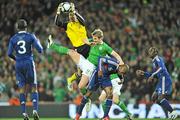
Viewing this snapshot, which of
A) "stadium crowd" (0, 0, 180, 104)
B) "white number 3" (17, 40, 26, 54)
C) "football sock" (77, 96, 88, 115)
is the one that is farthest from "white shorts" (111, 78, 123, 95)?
"stadium crowd" (0, 0, 180, 104)

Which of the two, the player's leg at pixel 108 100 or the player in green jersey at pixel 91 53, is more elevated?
the player in green jersey at pixel 91 53

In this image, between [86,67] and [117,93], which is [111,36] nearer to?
[117,93]

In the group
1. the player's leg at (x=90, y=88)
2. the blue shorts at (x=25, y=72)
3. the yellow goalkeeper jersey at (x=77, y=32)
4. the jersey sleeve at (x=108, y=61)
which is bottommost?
the player's leg at (x=90, y=88)

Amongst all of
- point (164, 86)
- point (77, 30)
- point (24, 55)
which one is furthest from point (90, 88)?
point (164, 86)

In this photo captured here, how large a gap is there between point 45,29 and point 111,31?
2.85m

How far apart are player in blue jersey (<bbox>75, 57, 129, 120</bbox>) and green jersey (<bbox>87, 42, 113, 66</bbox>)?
14 centimetres

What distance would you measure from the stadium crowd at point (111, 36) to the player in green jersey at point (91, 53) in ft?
20.1

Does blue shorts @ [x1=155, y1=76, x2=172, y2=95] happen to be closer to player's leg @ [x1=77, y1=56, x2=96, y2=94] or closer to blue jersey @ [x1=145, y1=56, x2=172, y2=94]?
blue jersey @ [x1=145, y1=56, x2=172, y2=94]

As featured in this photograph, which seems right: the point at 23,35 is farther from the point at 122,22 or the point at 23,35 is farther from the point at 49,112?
the point at 122,22

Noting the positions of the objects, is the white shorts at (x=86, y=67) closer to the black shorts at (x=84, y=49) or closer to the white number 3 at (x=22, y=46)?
the black shorts at (x=84, y=49)

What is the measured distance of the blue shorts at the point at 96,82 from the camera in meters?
17.4

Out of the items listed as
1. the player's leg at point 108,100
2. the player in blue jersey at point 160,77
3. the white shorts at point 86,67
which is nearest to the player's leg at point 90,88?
the white shorts at point 86,67

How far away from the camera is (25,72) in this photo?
1789 cm

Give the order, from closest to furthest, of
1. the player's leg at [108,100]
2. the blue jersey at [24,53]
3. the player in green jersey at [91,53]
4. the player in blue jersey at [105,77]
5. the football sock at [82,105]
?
1. the football sock at [82,105]
2. the player in blue jersey at [105,77]
3. the player in green jersey at [91,53]
4. the blue jersey at [24,53]
5. the player's leg at [108,100]
